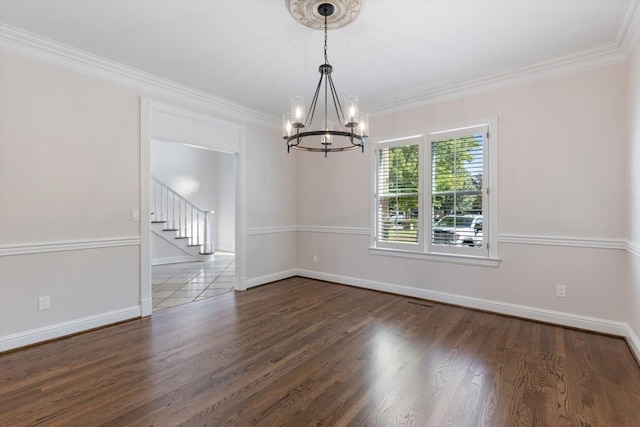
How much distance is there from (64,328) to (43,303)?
1.05 ft

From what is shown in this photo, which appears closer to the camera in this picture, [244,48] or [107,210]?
[244,48]

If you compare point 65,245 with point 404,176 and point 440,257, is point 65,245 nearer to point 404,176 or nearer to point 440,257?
point 404,176

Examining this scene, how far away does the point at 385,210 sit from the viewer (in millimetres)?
4645

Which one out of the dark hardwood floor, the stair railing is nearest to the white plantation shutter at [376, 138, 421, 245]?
the dark hardwood floor

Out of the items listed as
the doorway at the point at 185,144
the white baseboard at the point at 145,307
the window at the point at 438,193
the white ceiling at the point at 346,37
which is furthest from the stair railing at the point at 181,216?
A: the window at the point at 438,193

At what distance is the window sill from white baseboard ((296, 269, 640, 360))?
1.43 feet

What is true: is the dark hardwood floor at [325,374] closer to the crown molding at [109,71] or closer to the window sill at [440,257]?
the window sill at [440,257]

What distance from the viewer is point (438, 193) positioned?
4094 millimetres

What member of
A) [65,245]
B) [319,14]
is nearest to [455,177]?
[319,14]

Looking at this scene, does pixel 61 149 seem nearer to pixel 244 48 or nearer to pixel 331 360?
pixel 244 48

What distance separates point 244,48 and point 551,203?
3575 millimetres

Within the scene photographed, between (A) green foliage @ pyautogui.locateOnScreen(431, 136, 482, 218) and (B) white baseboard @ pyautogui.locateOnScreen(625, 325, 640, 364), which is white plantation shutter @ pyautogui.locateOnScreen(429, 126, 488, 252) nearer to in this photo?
(A) green foliage @ pyautogui.locateOnScreen(431, 136, 482, 218)

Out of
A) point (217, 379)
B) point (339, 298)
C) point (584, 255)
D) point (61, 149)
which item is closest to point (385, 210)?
point (339, 298)

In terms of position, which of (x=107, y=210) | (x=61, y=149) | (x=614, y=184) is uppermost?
(x=61, y=149)
